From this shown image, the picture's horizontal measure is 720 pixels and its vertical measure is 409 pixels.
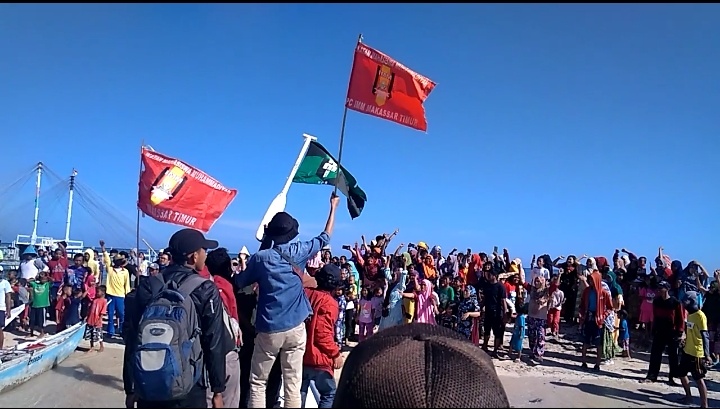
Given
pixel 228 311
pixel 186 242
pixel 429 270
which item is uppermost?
pixel 186 242

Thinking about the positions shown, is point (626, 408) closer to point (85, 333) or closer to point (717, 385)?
point (717, 385)

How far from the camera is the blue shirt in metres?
4.39

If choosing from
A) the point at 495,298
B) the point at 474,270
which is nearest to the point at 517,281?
the point at 474,270

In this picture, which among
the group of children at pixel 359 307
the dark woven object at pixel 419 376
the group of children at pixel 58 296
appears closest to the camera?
the dark woven object at pixel 419 376

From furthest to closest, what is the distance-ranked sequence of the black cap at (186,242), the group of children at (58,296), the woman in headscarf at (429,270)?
the woman in headscarf at (429,270), the group of children at (58,296), the black cap at (186,242)

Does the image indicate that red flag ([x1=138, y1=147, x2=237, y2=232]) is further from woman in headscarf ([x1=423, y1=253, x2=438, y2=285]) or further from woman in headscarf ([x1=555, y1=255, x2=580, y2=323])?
woman in headscarf ([x1=555, y1=255, x2=580, y2=323])

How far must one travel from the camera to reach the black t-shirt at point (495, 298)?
11.2 m

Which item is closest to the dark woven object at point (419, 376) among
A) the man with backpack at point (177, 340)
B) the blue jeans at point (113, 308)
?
the man with backpack at point (177, 340)

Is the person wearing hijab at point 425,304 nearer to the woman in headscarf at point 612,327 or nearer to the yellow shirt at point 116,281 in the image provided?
the woman in headscarf at point 612,327

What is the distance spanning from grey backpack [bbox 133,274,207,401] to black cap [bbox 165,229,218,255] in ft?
1.37

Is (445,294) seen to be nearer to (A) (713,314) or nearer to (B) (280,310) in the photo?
(A) (713,314)

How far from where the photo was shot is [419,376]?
5.19ft

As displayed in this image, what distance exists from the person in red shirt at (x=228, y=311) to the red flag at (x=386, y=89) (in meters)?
3.29

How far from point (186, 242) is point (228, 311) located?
142cm
